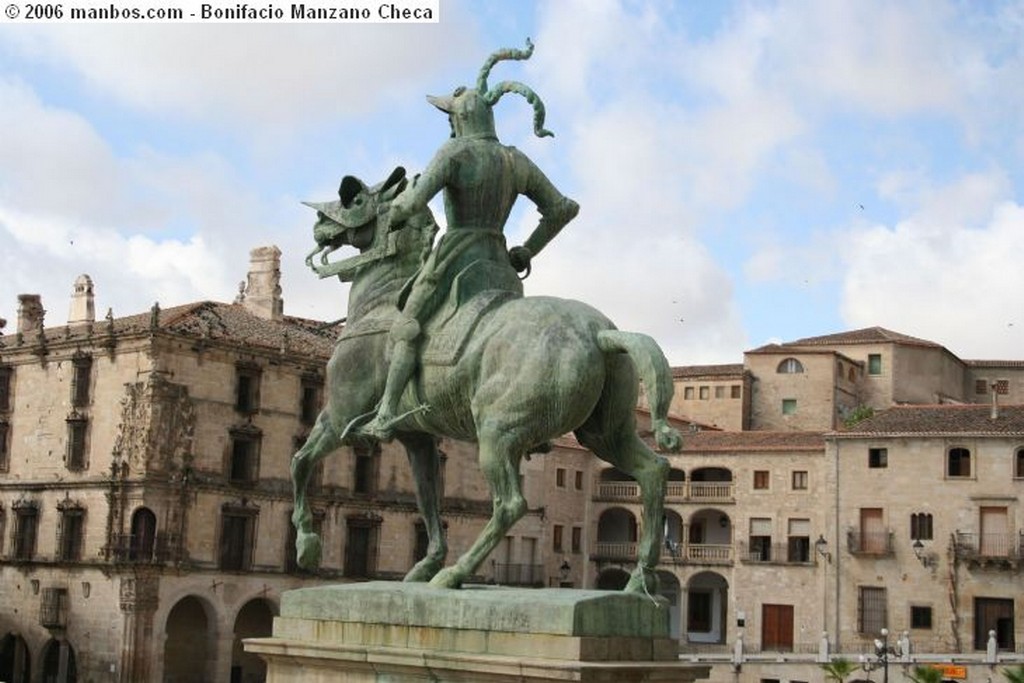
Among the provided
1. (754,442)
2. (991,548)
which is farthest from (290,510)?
(991,548)

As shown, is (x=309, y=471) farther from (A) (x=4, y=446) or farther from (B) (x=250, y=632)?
(A) (x=4, y=446)

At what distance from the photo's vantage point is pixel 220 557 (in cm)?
5025

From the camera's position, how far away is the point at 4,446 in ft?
176

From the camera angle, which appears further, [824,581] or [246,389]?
[824,581]

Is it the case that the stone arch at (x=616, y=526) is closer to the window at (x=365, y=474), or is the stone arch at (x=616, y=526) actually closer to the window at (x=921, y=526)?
the window at (x=365, y=474)

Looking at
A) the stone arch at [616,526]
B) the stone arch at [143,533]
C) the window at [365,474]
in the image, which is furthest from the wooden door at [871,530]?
the stone arch at [143,533]

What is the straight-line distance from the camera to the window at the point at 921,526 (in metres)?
53.8

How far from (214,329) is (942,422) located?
23561mm

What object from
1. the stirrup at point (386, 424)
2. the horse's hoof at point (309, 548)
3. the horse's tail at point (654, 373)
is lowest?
the horse's hoof at point (309, 548)

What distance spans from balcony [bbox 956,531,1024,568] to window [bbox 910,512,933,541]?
3.14 ft

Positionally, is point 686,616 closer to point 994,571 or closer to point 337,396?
point 994,571

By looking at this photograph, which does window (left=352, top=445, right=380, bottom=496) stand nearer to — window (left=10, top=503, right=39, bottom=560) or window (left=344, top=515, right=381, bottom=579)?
window (left=344, top=515, right=381, bottom=579)

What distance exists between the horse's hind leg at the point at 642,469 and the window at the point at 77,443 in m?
42.8

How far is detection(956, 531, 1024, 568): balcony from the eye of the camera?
171 ft
